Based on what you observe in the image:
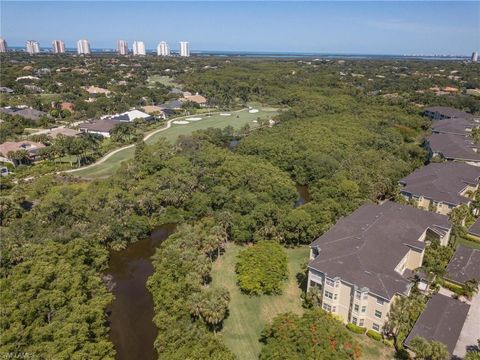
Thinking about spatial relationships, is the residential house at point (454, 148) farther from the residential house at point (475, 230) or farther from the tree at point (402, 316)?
the tree at point (402, 316)

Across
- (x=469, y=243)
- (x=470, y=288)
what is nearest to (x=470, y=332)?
(x=470, y=288)

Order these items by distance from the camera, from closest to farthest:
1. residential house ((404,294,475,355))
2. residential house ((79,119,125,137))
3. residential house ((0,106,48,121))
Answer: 1. residential house ((404,294,475,355))
2. residential house ((79,119,125,137))
3. residential house ((0,106,48,121))

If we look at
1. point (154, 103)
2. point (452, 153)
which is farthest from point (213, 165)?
point (154, 103)

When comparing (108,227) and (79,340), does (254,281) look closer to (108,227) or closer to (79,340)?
(79,340)

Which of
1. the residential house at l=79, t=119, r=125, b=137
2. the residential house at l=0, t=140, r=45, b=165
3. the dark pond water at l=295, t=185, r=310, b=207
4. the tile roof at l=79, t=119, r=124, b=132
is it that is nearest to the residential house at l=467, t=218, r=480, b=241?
the dark pond water at l=295, t=185, r=310, b=207

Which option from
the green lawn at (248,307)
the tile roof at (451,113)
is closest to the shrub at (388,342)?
the green lawn at (248,307)

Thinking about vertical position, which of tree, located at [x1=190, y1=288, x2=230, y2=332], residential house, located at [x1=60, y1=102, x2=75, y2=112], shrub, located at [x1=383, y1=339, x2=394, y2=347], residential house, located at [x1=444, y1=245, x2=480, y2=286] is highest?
residential house, located at [x1=60, y1=102, x2=75, y2=112]

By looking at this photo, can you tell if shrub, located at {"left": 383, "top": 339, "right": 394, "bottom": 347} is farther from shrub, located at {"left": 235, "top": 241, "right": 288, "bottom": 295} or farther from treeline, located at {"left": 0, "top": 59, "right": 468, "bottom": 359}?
shrub, located at {"left": 235, "top": 241, "right": 288, "bottom": 295}
